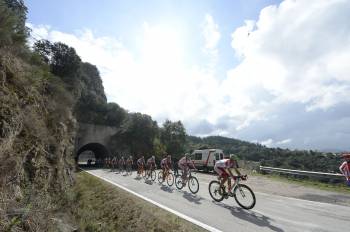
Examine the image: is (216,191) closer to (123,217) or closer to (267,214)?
(267,214)

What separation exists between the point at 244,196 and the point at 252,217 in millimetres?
1609

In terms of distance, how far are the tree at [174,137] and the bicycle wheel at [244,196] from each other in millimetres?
52073

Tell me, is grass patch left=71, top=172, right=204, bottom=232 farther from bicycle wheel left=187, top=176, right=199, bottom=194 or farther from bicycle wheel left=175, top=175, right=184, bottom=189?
bicycle wheel left=175, top=175, right=184, bottom=189

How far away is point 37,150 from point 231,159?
6747mm

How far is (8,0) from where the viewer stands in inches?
901

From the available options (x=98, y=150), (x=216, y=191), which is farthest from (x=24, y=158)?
(x=98, y=150)

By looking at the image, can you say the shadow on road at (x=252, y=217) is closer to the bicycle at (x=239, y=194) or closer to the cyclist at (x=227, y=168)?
the bicycle at (x=239, y=194)

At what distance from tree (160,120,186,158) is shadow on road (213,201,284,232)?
2069 inches

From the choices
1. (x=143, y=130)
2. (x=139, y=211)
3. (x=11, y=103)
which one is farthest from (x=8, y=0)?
(x=143, y=130)

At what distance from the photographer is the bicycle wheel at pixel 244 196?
30.2ft

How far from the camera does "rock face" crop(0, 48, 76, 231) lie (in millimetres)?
5430

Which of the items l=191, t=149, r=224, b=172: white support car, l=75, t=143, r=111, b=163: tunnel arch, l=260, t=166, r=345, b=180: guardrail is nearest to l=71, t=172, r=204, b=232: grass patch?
l=260, t=166, r=345, b=180: guardrail

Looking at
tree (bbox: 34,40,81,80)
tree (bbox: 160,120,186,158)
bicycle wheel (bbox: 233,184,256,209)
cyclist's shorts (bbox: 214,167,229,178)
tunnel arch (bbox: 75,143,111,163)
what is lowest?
bicycle wheel (bbox: 233,184,256,209)

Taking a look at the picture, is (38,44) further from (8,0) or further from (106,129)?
(106,129)
